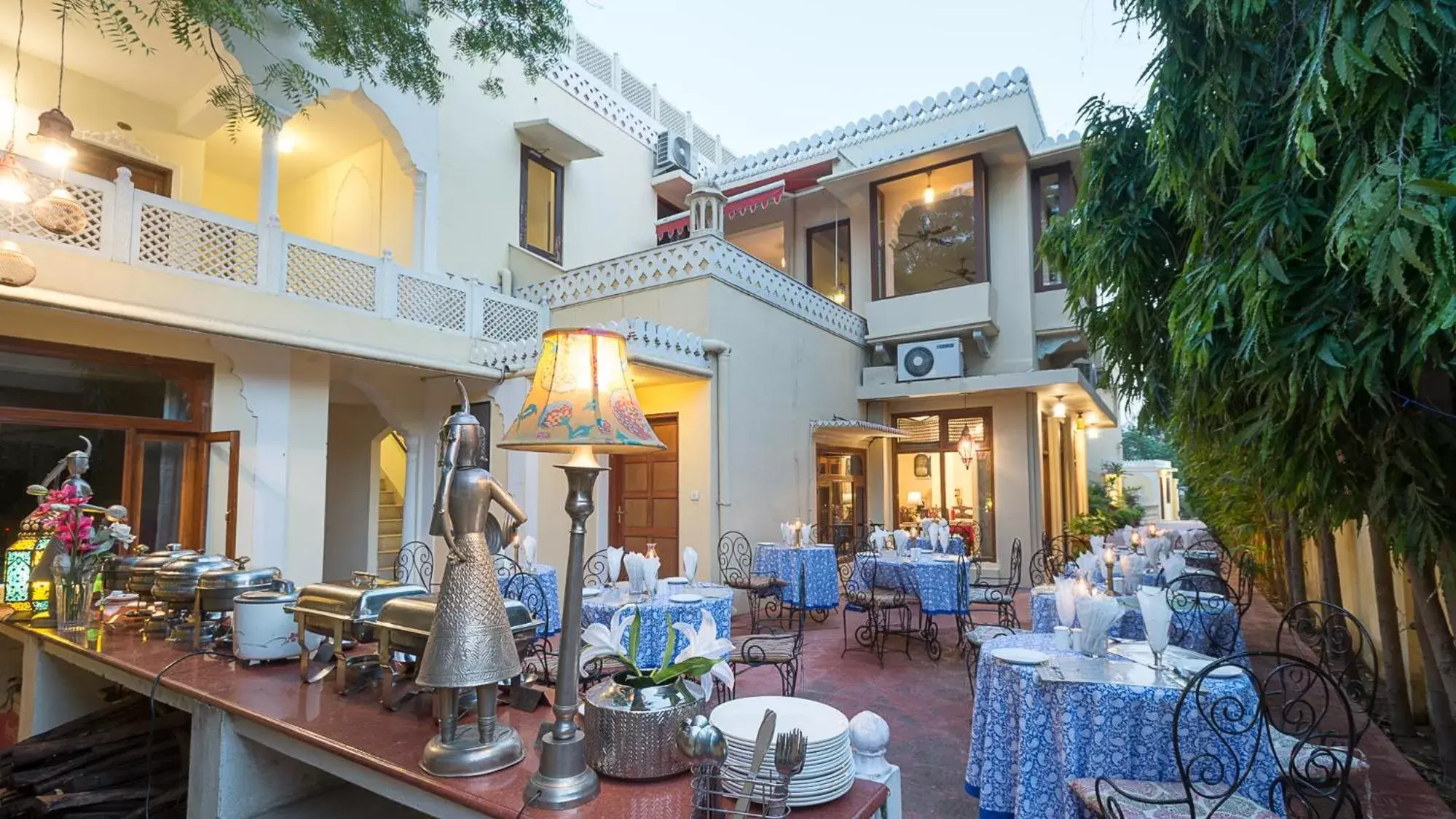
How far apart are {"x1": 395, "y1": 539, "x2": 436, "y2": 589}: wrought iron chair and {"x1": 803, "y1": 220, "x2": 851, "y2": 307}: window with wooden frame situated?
7593 mm

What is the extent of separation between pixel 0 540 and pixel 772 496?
7.08 meters

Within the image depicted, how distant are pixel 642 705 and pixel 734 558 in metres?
6.18

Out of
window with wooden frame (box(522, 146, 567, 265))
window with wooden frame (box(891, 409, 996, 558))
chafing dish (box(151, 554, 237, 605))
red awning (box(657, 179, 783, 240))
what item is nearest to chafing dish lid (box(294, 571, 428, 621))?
chafing dish (box(151, 554, 237, 605))

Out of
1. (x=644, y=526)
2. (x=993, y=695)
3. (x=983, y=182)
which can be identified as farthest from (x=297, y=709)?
(x=983, y=182)

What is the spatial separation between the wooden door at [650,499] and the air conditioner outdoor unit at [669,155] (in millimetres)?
5850

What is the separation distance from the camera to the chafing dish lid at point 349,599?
7.58 feet

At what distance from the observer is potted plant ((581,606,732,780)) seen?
5.15 feet

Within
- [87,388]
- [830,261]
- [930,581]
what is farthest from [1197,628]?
[830,261]

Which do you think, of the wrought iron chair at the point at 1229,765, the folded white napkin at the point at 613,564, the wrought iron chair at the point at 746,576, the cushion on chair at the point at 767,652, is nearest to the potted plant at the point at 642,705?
the wrought iron chair at the point at 1229,765

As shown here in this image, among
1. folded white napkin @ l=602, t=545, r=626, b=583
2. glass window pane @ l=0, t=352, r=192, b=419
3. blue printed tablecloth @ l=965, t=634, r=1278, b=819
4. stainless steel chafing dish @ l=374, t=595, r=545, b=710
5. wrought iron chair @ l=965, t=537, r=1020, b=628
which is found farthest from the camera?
wrought iron chair @ l=965, t=537, r=1020, b=628

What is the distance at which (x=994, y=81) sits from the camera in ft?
33.6

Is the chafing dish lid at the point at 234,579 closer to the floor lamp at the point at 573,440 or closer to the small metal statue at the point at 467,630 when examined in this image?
the small metal statue at the point at 467,630

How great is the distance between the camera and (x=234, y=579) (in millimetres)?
2926

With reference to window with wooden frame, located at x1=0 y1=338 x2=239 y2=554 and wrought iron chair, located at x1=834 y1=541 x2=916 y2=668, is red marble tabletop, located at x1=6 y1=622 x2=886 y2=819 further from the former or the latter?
wrought iron chair, located at x1=834 y1=541 x2=916 y2=668
